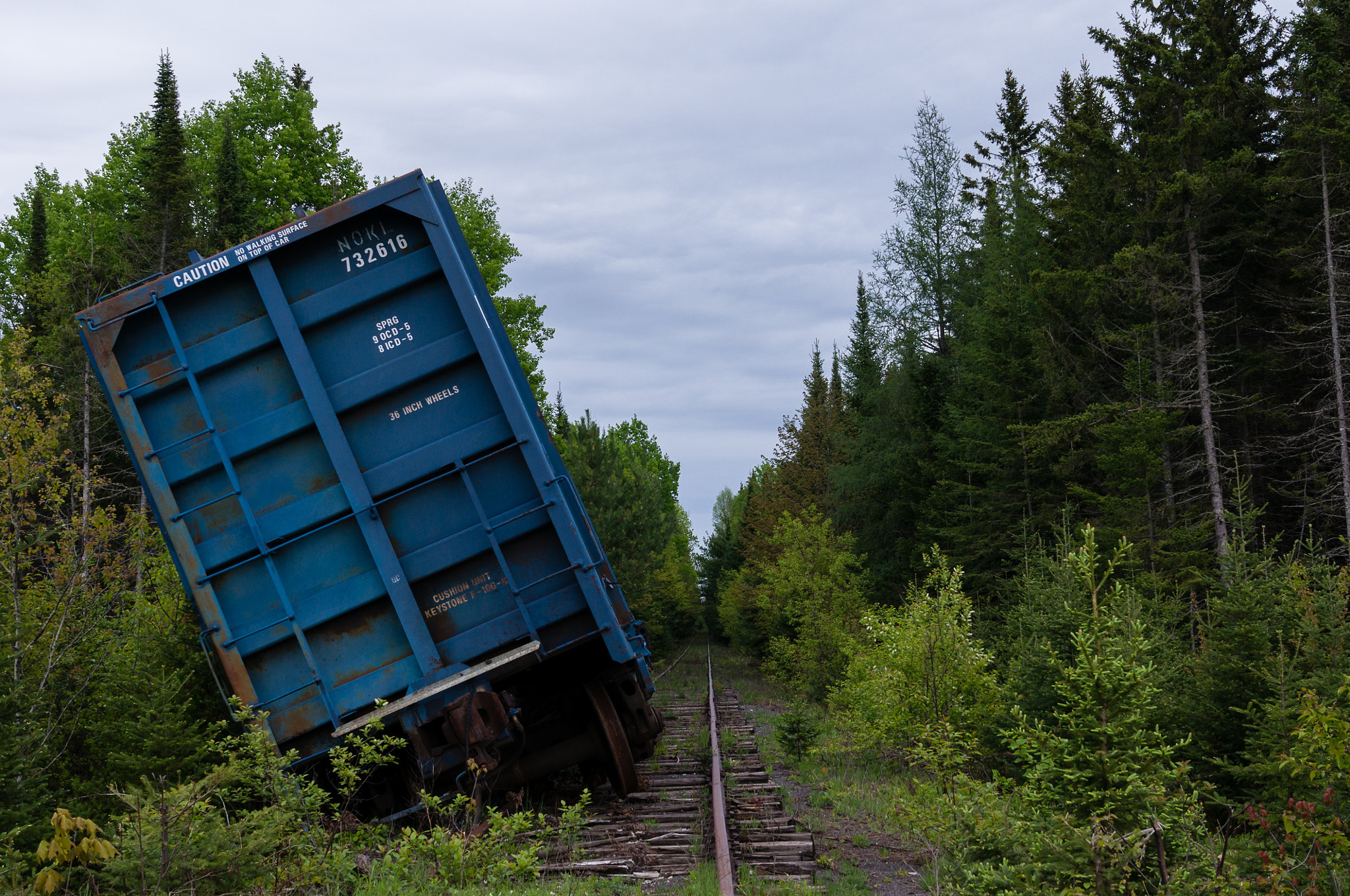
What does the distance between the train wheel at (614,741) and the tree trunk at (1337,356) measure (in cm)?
1615

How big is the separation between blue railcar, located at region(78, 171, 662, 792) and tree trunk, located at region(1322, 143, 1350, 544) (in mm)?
17190

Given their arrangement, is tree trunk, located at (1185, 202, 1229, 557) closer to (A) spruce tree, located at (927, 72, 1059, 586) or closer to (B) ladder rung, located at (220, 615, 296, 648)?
(A) spruce tree, located at (927, 72, 1059, 586)

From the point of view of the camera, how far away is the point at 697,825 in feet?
28.0

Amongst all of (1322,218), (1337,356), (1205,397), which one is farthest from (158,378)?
(1322,218)

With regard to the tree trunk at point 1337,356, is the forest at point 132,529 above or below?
above

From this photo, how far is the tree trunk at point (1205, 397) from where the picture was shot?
60.9ft

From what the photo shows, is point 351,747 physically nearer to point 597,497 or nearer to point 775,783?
point 775,783

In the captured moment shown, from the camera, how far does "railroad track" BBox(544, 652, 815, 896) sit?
7102 mm

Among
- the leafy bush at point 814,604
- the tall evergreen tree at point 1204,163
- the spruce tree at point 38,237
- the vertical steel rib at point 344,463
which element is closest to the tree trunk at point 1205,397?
the tall evergreen tree at point 1204,163

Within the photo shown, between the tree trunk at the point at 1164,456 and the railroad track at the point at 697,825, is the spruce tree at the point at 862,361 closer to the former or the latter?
the tree trunk at the point at 1164,456

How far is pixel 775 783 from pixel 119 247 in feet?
102

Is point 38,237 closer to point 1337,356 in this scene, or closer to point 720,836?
point 720,836

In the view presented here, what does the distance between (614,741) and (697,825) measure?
1.13 meters

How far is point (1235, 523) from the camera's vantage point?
36.8 feet
